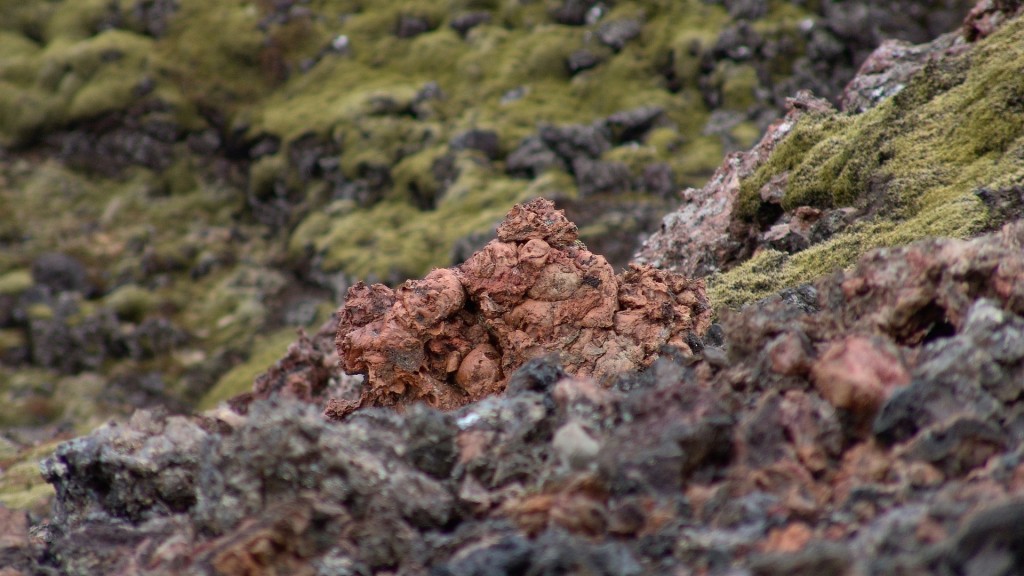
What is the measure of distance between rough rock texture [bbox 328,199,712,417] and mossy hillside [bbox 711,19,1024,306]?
11.6 ft

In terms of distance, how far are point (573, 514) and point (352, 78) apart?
70.0 meters

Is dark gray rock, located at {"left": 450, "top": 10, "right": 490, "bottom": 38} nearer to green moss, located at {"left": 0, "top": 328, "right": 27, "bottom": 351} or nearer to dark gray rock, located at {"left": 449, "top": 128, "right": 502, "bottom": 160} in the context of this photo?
dark gray rock, located at {"left": 449, "top": 128, "right": 502, "bottom": 160}

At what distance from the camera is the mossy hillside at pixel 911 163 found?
53.4ft

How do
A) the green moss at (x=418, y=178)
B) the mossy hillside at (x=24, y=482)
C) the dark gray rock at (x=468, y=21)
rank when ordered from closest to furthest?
the mossy hillside at (x=24, y=482) < the green moss at (x=418, y=178) < the dark gray rock at (x=468, y=21)

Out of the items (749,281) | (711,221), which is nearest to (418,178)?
(711,221)

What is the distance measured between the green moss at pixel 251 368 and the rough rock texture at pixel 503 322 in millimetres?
34691

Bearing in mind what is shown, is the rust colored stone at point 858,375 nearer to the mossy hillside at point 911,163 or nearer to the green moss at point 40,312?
the mossy hillside at point 911,163

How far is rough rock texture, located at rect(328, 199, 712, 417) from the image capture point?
46.4ft

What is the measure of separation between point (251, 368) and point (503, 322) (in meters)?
39.9

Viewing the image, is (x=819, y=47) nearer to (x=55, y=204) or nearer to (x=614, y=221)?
(x=614, y=221)

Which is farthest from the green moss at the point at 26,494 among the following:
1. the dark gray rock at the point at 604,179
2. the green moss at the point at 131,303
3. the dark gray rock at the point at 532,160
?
the dark gray rock at the point at 532,160

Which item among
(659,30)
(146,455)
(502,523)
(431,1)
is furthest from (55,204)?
(502,523)

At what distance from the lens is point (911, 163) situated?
60.0 ft

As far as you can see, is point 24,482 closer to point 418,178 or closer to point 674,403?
point 674,403
